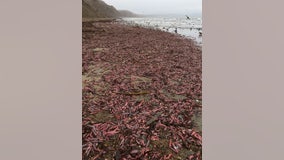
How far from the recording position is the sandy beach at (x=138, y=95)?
2.17 m

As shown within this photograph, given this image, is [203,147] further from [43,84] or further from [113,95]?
[43,84]

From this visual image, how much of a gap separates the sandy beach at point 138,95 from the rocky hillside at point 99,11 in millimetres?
61

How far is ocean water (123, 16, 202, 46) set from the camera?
7.52ft

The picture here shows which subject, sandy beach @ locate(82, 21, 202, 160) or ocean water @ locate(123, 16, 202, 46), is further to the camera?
ocean water @ locate(123, 16, 202, 46)

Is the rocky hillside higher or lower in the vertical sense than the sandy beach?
higher

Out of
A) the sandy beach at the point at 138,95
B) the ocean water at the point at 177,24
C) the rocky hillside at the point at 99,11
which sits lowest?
the sandy beach at the point at 138,95

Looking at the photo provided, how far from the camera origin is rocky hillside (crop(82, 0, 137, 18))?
86.2 inches

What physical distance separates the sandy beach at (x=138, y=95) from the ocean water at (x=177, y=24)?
0.15 feet

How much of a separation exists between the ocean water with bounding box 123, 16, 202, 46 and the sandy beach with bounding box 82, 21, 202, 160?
45 millimetres

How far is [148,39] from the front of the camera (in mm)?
2355

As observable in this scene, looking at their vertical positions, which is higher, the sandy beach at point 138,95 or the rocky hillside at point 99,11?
the rocky hillside at point 99,11

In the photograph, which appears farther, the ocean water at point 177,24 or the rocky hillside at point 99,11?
the ocean water at point 177,24

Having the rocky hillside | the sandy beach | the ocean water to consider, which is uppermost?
the rocky hillside

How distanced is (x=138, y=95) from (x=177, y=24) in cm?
62
